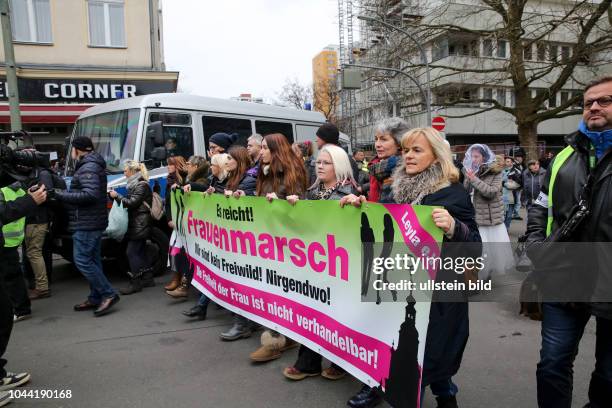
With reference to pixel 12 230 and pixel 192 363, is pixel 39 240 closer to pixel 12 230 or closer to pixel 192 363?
pixel 12 230

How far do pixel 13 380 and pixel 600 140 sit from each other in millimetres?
4157

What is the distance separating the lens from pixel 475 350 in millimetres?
3848

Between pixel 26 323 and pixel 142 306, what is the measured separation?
1.19 meters

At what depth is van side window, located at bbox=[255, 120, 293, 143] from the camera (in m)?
8.83

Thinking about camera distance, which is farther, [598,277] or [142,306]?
[142,306]

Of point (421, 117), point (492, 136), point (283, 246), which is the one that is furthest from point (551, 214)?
point (492, 136)

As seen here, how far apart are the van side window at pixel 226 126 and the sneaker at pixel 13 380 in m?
4.90

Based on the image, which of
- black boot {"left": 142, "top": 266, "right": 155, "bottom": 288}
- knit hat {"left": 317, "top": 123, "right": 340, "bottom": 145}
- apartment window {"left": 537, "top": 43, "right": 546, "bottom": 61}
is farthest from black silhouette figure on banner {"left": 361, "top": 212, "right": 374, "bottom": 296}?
apartment window {"left": 537, "top": 43, "right": 546, "bottom": 61}

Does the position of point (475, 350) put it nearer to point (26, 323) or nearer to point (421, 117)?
point (26, 323)

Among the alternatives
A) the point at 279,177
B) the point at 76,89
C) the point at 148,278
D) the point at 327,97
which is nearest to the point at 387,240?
the point at 279,177

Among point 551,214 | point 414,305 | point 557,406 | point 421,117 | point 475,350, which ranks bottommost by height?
point 475,350

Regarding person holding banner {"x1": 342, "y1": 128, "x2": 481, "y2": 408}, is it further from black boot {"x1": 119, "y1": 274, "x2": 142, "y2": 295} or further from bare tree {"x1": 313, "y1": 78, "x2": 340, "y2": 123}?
bare tree {"x1": 313, "y1": 78, "x2": 340, "y2": 123}

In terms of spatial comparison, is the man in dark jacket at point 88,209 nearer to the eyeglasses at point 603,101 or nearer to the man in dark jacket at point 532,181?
the eyeglasses at point 603,101

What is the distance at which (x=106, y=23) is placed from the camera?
16234 mm
